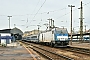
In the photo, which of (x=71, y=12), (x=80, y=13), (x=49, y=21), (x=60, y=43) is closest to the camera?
(x=60, y=43)

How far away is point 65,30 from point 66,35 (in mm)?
1250

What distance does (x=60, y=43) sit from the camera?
36.2m

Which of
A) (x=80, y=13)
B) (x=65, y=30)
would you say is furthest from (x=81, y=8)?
(x=65, y=30)

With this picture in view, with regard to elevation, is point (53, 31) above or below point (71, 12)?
below

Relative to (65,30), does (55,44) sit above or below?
below

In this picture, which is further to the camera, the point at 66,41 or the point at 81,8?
the point at 81,8

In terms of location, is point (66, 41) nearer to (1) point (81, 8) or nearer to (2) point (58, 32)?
(2) point (58, 32)

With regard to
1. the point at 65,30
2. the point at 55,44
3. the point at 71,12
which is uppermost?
the point at 71,12

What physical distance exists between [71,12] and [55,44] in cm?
1784

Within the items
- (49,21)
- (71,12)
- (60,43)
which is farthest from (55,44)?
(49,21)

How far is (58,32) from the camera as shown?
36625mm

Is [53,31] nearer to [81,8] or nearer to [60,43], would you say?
[60,43]

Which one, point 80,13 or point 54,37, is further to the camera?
point 80,13

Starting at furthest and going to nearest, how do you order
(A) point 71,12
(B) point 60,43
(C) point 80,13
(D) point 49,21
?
(D) point 49,21 → (C) point 80,13 → (A) point 71,12 → (B) point 60,43
